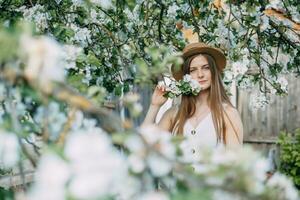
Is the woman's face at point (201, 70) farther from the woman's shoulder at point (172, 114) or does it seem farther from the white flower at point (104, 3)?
the white flower at point (104, 3)

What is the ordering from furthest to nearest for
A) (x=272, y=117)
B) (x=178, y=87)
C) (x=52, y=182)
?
(x=272, y=117) → (x=178, y=87) → (x=52, y=182)

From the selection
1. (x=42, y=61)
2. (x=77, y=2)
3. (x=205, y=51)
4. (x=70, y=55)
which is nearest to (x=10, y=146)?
(x=42, y=61)

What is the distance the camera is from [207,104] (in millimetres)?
4246

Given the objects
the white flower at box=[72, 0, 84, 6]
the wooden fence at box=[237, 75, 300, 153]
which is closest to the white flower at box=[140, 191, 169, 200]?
the white flower at box=[72, 0, 84, 6]

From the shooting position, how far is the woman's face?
4125 millimetres

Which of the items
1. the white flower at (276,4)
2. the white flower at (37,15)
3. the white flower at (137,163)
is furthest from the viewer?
the white flower at (276,4)

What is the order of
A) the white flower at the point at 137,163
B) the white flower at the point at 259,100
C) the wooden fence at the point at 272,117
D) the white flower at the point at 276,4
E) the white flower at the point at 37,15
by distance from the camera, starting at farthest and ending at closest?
the wooden fence at the point at 272,117 → the white flower at the point at 259,100 → the white flower at the point at 276,4 → the white flower at the point at 37,15 → the white flower at the point at 137,163

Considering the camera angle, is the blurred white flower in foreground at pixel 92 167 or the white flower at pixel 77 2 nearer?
the blurred white flower in foreground at pixel 92 167

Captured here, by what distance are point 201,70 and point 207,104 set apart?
0.24 meters

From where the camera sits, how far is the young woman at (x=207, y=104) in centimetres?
411

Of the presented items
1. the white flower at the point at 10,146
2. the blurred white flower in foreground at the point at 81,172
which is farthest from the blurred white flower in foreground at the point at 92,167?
the white flower at the point at 10,146

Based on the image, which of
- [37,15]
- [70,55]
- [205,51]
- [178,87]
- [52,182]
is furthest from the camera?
[205,51]

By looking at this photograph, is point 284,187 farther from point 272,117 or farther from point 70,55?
point 272,117

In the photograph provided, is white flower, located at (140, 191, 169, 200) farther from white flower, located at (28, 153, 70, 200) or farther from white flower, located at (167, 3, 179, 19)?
white flower, located at (167, 3, 179, 19)
